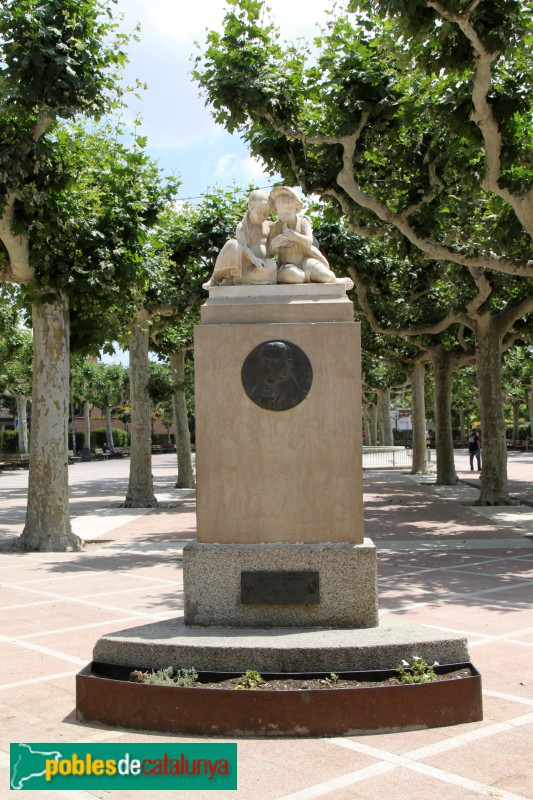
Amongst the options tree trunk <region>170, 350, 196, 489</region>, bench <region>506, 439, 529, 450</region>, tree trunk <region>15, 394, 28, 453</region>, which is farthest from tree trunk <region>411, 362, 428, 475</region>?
bench <region>506, 439, 529, 450</region>

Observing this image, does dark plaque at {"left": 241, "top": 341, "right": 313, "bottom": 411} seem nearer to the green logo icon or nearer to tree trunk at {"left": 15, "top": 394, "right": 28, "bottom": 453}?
the green logo icon

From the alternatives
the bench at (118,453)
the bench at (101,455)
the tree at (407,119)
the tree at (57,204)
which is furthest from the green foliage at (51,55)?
the bench at (118,453)

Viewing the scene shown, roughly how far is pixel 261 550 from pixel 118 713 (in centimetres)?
144

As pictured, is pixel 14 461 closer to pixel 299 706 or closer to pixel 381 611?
pixel 381 611

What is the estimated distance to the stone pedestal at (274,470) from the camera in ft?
18.4

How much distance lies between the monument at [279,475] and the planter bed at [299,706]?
2.16 feet

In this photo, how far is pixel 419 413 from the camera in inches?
1127

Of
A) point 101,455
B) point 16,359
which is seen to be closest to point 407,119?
point 16,359

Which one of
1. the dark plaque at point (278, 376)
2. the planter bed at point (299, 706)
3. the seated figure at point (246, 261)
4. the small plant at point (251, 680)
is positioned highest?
the seated figure at point (246, 261)

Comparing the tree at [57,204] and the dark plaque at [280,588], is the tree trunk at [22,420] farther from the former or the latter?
the dark plaque at [280,588]

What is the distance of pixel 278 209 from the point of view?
249 inches

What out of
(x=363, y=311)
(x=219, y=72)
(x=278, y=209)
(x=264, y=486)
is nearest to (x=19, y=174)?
(x=219, y=72)

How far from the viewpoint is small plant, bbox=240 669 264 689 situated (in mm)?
4738

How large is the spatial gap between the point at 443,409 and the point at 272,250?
737 inches
